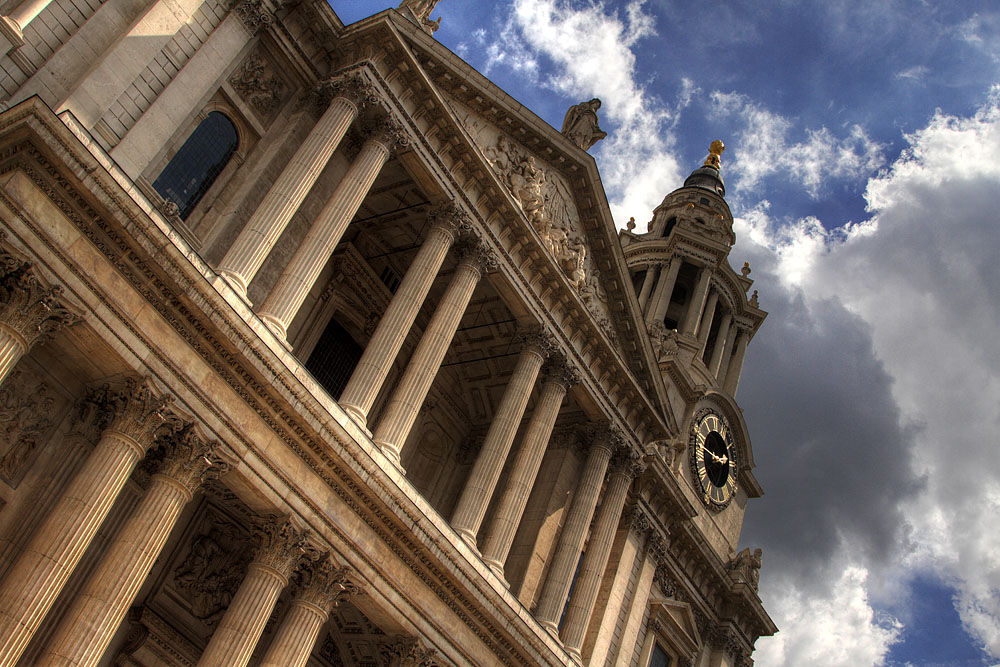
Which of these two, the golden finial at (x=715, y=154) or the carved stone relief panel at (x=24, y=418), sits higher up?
the golden finial at (x=715, y=154)

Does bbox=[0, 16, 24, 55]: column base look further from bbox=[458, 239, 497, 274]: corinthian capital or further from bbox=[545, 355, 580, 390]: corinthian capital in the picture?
→ bbox=[545, 355, 580, 390]: corinthian capital

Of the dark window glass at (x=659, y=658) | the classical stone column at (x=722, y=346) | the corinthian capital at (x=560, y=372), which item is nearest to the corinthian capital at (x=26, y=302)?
the corinthian capital at (x=560, y=372)

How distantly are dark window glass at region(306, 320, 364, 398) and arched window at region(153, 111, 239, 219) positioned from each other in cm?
589

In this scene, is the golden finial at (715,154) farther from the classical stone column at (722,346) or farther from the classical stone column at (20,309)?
the classical stone column at (20,309)

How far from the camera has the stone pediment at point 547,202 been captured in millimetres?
23723

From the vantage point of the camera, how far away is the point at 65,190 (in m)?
14.0

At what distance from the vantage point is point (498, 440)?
2225cm

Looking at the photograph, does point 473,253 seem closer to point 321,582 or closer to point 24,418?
point 321,582

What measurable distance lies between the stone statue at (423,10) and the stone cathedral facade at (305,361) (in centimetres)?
9

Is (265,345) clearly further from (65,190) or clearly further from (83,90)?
(83,90)

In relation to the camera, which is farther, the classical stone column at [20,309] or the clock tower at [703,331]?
the clock tower at [703,331]

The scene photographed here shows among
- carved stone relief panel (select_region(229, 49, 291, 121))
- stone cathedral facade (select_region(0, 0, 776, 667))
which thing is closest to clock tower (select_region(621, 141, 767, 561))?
stone cathedral facade (select_region(0, 0, 776, 667))

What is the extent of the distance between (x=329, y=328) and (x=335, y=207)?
5.67 metres

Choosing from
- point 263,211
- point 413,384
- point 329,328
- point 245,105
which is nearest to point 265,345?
point 263,211
